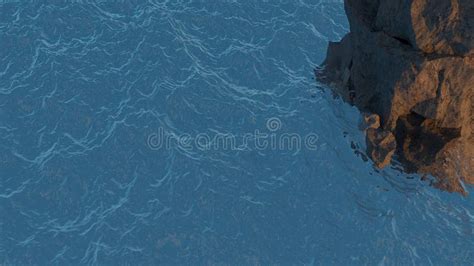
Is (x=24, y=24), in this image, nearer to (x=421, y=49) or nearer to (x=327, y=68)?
(x=327, y=68)

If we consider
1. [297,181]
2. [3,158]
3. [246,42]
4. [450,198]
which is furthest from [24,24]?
[450,198]

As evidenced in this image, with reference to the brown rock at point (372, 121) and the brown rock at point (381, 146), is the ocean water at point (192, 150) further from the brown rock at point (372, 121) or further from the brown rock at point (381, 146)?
the brown rock at point (372, 121)

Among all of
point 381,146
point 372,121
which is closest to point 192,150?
point 372,121

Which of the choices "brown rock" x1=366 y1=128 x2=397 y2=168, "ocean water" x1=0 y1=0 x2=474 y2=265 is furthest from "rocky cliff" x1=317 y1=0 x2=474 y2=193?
"ocean water" x1=0 y1=0 x2=474 y2=265

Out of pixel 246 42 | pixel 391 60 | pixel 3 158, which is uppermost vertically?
pixel 391 60

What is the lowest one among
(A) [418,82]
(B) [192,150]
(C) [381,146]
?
(B) [192,150]

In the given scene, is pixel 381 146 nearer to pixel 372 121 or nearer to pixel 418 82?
pixel 372 121

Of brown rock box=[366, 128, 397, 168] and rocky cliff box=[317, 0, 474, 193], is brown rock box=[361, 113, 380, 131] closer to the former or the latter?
rocky cliff box=[317, 0, 474, 193]
